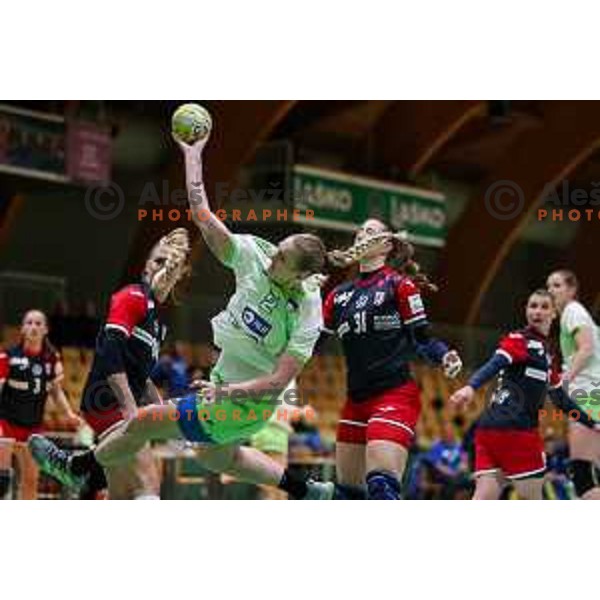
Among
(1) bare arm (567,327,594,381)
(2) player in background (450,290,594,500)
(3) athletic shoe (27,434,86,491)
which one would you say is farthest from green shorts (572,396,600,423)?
(3) athletic shoe (27,434,86,491)

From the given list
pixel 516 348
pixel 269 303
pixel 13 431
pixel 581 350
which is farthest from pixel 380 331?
pixel 13 431

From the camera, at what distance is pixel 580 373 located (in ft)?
39.1

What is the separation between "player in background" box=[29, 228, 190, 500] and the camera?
9.59 meters

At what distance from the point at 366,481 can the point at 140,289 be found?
2.12 m

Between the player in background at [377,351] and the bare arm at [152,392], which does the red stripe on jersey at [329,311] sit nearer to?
the player in background at [377,351]

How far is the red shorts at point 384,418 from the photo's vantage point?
30.1ft

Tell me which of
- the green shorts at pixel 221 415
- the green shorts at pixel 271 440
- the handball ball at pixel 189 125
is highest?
the handball ball at pixel 189 125

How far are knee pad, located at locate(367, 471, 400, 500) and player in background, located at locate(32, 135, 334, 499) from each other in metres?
0.45

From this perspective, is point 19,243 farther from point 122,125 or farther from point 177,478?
point 177,478

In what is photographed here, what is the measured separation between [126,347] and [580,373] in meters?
4.15

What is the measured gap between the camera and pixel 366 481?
920 centimetres

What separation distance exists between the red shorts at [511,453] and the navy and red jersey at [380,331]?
1.21 metres
